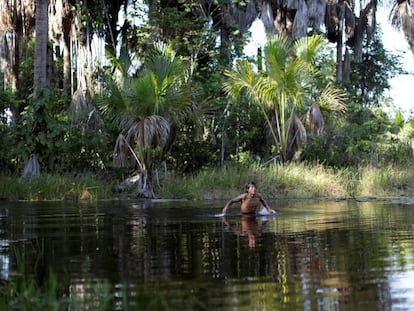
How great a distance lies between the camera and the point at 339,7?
32844mm

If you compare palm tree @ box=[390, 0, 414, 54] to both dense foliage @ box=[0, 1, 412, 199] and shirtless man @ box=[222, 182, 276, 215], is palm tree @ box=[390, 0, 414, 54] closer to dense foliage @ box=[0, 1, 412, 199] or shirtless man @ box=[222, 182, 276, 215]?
dense foliage @ box=[0, 1, 412, 199]

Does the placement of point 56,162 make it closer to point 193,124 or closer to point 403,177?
point 193,124

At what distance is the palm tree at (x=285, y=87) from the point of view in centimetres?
2195

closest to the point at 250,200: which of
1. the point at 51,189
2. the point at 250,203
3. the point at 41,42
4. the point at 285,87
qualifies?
the point at 250,203

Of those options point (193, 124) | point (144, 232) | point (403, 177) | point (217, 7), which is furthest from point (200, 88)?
point (144, 232)

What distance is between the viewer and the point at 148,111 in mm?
20781

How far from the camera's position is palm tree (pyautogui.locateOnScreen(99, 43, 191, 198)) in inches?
797

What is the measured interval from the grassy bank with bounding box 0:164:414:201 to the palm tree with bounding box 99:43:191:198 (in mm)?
997

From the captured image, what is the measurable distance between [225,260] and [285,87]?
15625 mm

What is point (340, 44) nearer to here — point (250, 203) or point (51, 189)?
point (51, 189)

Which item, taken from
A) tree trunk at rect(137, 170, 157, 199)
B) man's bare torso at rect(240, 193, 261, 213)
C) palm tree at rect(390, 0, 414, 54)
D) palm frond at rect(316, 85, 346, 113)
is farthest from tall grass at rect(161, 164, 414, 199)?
palm tree at rect(390, 0, 414, 54)

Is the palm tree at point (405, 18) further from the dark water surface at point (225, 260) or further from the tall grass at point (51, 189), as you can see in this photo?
the dark water surface at point (225, 260)

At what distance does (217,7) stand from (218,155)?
6.32 meters

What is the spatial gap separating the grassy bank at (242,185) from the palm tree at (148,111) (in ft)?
3.27
